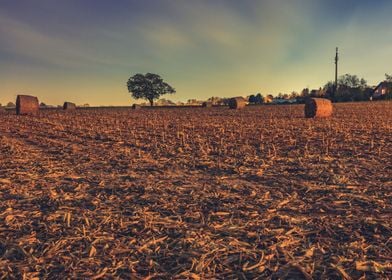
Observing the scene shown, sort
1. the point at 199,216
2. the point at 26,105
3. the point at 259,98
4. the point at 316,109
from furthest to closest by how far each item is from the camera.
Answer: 1. the point at 259,98
2. the point at 26,105
3. the point at 316,109
4. the point at 199,216

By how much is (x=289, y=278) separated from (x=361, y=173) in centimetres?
455

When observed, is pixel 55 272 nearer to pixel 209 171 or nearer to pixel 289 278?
pixel 289 278

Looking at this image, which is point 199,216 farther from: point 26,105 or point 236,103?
point 236,103

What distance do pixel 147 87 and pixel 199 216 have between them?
97.3 metres

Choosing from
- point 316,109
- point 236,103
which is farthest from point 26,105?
point 316,109

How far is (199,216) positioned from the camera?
5.05m

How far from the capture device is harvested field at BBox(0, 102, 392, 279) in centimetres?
370

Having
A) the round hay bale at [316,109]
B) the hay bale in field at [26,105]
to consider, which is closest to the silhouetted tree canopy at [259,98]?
the hay bale in field at [26,105]

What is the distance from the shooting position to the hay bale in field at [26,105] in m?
31.9

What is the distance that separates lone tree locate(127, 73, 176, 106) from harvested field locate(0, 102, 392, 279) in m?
91.8

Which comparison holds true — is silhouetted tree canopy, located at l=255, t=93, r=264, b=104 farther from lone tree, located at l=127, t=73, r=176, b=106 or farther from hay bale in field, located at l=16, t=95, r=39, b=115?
hay bale in field, located at l=16, t=95, r=39, b=115

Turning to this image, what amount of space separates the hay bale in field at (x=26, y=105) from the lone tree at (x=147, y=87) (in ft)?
221

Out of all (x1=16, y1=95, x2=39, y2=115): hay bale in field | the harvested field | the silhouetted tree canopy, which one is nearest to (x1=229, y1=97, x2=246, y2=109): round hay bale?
(x1=16, y1=95, x2=39, y2=115): hay bale in field

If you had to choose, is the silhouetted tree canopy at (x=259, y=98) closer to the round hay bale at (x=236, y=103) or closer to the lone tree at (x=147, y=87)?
the lone tree at (x=147, y=87)
